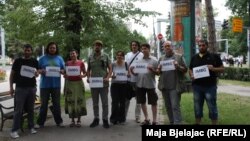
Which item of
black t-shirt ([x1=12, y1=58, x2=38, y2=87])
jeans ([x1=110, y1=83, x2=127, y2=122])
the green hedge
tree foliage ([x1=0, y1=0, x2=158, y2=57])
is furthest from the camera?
the green hedge

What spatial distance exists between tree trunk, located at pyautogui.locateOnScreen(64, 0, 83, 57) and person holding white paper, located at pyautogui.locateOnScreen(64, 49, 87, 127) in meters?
7.24

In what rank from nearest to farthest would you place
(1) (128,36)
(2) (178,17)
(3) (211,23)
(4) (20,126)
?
1. (4) (20,126)
2. (1) (128,36)
3. (2) (178,17)
4. (3) (211,23)

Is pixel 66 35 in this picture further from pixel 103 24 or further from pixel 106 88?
pixel 106 88

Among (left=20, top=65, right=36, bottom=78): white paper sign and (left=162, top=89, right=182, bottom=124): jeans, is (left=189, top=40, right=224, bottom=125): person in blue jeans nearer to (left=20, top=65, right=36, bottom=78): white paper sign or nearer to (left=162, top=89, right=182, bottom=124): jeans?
(left=162, top=89, right=182, bottom=124): jeans

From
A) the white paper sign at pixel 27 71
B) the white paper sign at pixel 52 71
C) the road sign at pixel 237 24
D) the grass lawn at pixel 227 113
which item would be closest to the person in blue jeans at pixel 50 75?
the white paper sign at pixel 52 71

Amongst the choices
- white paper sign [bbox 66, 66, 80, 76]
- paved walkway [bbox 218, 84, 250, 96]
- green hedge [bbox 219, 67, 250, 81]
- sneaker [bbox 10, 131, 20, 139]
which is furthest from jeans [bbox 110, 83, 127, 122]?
green hedge [bbox 219, 67, 250, 81]

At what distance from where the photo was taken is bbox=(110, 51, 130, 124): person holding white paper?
11242 millimetres

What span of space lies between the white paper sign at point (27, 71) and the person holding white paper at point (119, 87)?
201 centimetres

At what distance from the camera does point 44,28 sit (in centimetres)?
1836

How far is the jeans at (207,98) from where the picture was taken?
386 inches

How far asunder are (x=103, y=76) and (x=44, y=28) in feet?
26.3

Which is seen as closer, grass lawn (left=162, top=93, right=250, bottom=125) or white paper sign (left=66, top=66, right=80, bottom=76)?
white paper sign (left=66, top=66, right=80, bottom=76)

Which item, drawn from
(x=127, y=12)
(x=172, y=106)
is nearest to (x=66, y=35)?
(x=127, y=12)

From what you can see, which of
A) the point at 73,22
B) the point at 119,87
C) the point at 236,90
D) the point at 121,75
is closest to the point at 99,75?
the point at 121,75
